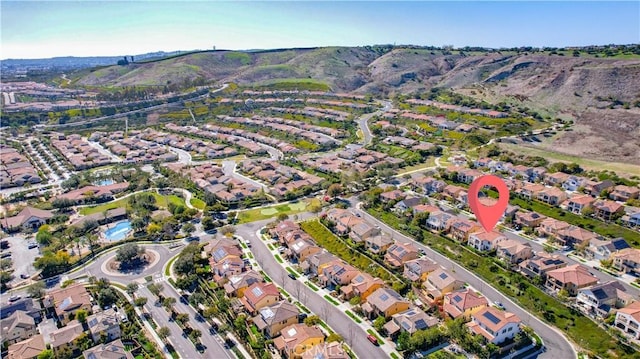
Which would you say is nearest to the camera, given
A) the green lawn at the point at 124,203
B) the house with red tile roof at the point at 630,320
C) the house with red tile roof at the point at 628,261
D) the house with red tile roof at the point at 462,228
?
the house with red tile roof at the point at 630,320

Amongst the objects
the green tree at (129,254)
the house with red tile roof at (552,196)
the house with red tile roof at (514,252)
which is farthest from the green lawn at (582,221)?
the green tree at (129,254)

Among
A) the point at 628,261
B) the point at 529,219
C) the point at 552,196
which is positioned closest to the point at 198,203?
the point at 529,219

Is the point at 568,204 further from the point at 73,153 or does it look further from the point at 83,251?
the point at 73,153

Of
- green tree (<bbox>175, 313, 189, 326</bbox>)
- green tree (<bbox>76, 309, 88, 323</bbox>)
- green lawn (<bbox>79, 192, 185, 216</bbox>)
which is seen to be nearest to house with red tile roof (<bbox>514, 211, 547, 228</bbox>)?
green tree (<bbox>175, 313, 189, 326</bbox>)

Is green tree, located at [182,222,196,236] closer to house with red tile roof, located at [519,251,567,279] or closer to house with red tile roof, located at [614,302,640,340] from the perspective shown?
house with red tile roof, located at [519,251,567,279]

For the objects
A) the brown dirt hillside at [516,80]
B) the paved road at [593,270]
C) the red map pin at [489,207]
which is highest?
the brown dirt hillside at [516,80]

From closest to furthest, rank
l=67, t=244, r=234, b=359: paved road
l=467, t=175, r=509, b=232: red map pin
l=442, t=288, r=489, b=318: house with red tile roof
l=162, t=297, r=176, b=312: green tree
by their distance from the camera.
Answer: l=67, t=244, r=234, b=359: paved road < l=442, t=288, r=489, b=318: house with red tile roof < l=162, t=297, r=176, b=312: green tree < l=467, t=175, r=509, b=232: red map pin

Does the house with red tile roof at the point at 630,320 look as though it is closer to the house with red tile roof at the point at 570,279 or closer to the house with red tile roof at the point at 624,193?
the house with red tile roof at the point at 570,279
